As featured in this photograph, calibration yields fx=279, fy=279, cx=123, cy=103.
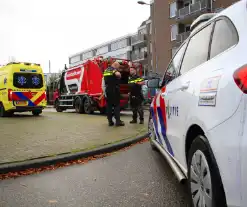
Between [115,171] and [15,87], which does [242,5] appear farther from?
[15,87]

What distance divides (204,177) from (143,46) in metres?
47.6

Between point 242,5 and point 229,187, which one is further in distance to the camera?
point 242,5

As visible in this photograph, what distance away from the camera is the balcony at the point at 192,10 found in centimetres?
2789

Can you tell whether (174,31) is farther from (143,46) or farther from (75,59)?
(75,59)

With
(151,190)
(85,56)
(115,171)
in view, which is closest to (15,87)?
(115,171)

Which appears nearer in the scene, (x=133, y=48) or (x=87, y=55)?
(x=133, y=48)

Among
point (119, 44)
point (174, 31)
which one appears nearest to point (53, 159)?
point (174, 31)

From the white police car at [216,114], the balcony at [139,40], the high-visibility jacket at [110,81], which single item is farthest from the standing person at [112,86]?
the balcony at [139,40]

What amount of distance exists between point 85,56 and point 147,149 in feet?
243

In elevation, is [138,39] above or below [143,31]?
below

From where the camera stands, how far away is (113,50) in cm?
6284

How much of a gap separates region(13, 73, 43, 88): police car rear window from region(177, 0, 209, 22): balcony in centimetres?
2020

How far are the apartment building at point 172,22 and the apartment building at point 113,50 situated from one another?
1739cm

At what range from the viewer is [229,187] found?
1.72 meters
